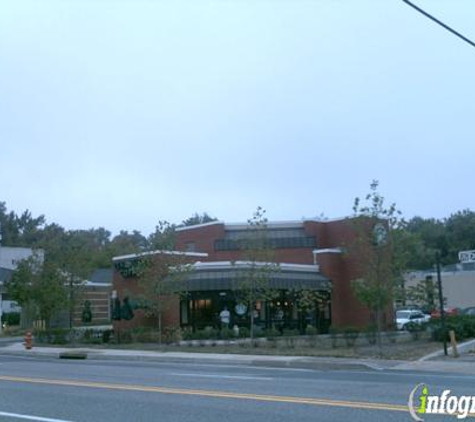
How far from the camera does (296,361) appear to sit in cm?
2342

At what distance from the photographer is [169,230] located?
112 ft

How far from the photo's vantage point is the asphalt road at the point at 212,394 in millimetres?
11086

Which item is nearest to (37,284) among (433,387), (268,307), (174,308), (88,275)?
(88,275)

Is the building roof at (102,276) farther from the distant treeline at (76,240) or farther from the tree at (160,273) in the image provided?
the tree at (160,273)

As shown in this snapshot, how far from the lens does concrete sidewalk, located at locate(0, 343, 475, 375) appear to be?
21191mm

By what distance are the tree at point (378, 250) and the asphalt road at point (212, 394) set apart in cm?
731

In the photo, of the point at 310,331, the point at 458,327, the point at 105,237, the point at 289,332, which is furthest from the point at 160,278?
the point at 105,237

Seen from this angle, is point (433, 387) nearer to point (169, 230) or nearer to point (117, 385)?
point (117, 385)

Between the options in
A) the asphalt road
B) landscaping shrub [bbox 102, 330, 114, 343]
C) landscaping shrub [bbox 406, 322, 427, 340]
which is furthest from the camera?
landscaping shrub [bbox 102, 330, 114, 343]

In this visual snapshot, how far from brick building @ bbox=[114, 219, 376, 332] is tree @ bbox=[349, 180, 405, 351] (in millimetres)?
4404

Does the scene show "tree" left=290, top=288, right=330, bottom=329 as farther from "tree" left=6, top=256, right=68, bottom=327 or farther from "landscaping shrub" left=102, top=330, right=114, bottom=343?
"tree" left=6, top=256, right=68, bottom=327

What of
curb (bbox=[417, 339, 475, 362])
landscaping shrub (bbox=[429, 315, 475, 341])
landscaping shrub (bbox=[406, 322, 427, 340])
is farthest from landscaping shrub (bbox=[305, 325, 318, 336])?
curb (bbox=[417, 339, 475, 362])

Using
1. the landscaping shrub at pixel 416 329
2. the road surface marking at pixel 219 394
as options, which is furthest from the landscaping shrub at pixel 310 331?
the road surface marking at pixel 219 394

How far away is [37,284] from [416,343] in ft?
66.2
